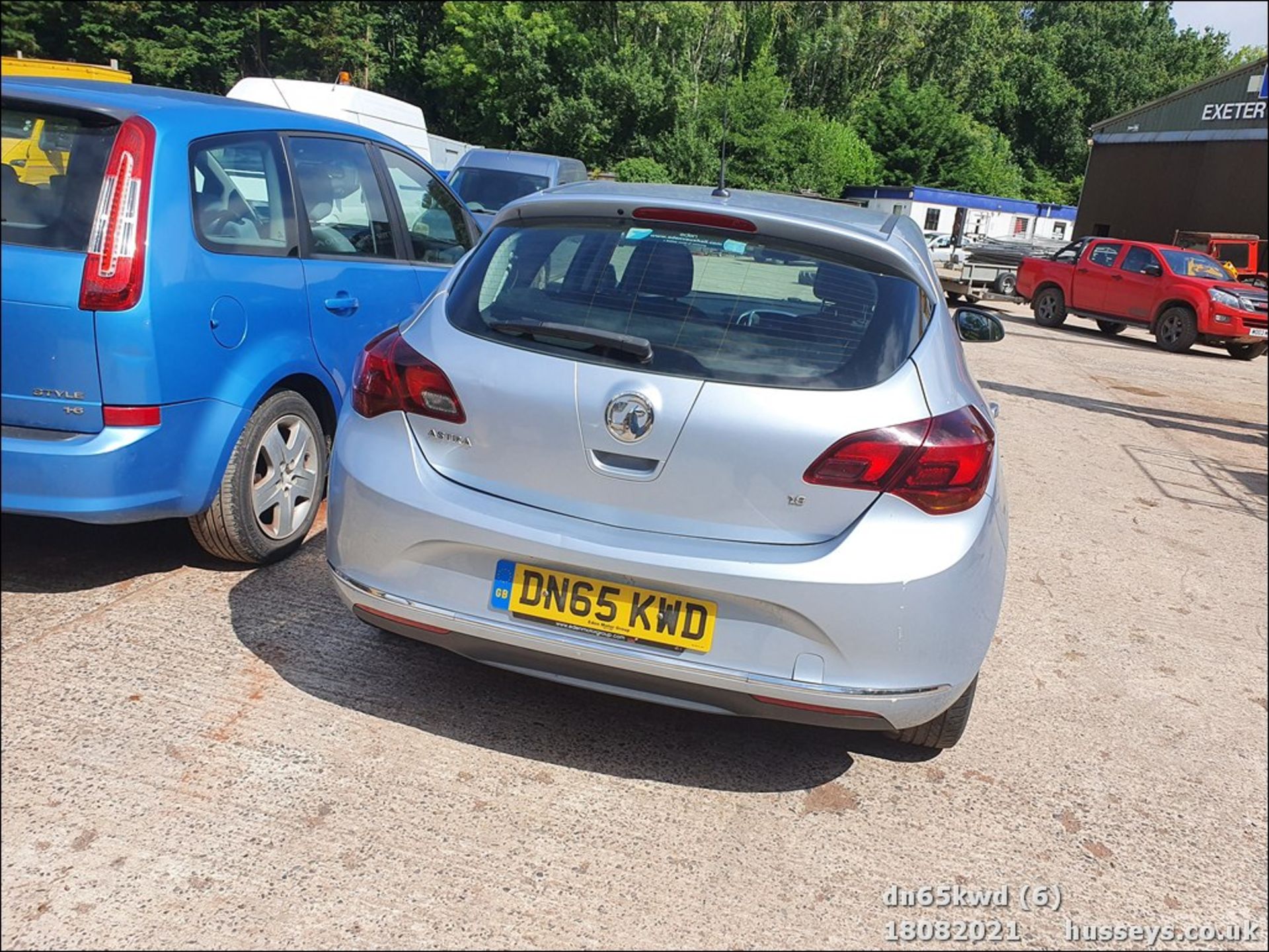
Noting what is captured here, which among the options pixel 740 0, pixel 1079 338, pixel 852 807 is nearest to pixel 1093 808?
pixel 852 807

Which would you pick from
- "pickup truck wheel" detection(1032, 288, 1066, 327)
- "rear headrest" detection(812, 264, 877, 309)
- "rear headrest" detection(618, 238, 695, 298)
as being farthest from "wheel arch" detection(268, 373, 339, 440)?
"pickup truck wheel" detection(1032, 288, 1066, 327)

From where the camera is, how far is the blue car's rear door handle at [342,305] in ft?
13.6

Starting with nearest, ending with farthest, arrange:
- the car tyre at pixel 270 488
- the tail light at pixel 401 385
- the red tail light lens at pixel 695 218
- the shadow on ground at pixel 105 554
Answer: the shadow on ground at pixel 105 554, the tail light at pixel 401 385, the red tail light lens at pixel 695 218, the car tyre at pixel 270 488

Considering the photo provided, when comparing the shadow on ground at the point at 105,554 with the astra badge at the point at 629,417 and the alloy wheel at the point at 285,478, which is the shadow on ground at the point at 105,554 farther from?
the astra badge at the point at 629,417

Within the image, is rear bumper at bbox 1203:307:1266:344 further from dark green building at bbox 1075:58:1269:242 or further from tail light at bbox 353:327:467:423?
tail light at bbox 353:327:467:423

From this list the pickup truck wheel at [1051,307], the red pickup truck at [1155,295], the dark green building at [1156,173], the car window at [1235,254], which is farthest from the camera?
the dark green building at [1156,173]

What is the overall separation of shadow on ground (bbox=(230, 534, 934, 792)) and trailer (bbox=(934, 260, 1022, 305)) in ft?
67.5

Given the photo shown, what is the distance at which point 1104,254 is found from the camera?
58.8 ft

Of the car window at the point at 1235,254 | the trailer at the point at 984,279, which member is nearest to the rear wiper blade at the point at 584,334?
the car window at the point at 1235,254

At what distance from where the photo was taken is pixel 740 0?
190 ft

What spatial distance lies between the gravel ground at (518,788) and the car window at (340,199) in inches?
53.1

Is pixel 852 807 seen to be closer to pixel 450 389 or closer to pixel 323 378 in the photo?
pixel 450 389

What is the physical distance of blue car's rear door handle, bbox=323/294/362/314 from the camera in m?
4.16

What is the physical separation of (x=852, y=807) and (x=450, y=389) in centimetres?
158
